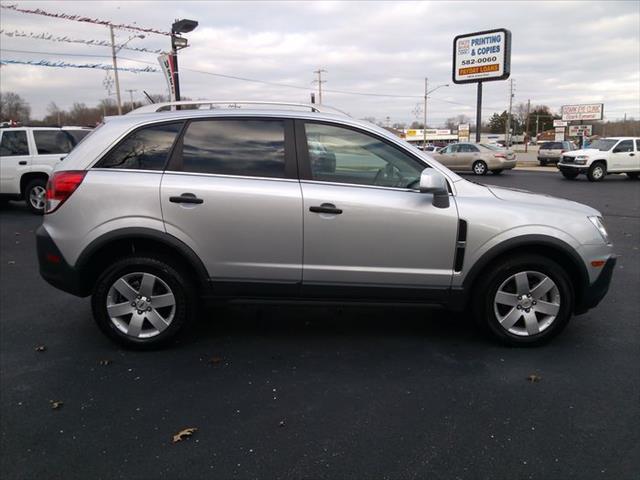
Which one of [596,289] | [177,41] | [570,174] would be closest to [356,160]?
[596,289]

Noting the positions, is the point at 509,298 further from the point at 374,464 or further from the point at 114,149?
the point at 114,149

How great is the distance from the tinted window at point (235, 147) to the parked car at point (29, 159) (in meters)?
8.42

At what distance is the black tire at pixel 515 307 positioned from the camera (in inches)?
149

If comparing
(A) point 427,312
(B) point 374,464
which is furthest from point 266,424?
(A) point 427,312

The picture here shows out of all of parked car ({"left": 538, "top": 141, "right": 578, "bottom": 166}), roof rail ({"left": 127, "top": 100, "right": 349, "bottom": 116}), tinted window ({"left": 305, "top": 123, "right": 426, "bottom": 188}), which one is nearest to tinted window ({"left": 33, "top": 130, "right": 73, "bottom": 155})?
roof rail ({"left": 127, "top": 100, "right": 349, "bottom": 116})

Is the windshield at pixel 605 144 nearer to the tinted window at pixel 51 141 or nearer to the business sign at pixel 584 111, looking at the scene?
the tinted window at pixel 51 141

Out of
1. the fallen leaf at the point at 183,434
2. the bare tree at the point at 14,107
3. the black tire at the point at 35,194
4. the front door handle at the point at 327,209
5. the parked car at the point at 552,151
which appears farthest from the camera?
the bare tree at the point at 14,107

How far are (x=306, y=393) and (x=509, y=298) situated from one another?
1744mm

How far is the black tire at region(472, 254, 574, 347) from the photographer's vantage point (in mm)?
3787

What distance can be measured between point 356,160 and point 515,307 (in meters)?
1.67

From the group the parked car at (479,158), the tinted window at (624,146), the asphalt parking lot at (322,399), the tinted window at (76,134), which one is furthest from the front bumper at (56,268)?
the tinted window at (624,146)

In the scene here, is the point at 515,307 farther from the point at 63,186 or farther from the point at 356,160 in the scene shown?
the point at 63,186

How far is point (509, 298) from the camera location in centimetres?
385

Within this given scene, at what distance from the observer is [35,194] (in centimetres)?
1112
